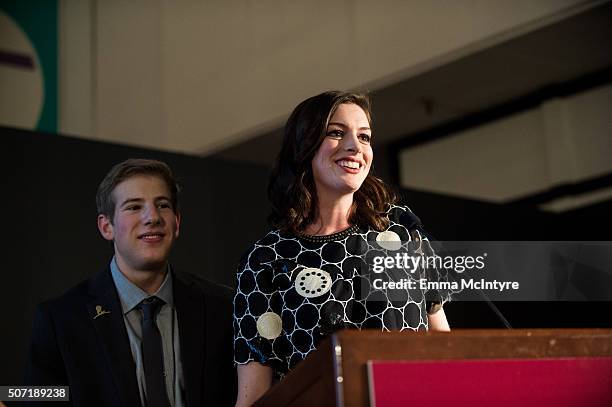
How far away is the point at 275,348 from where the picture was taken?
88.4 inches

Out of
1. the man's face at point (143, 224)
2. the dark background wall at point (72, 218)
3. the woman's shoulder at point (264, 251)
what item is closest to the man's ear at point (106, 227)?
the man's face at point (143, 224)

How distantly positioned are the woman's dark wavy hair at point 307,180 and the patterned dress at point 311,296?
4 centimetres

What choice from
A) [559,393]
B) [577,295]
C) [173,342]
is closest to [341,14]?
[577,295]

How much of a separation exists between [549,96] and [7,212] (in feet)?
12.2

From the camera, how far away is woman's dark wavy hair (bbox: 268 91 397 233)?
2338 mm

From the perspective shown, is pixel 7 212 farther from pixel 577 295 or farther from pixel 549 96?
pixel 549 96

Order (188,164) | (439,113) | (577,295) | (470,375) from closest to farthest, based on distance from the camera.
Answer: (470,375) → (188,164) → (577,295) → (439,113)

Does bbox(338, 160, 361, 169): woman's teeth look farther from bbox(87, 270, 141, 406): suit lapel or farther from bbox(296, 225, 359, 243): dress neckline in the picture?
bbox(87, 270, 141, 406): suit lapel

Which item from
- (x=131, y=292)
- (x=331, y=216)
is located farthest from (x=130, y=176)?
(x=331, y=216)

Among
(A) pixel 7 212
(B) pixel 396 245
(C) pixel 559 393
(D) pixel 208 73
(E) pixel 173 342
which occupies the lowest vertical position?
(C) pixel 559 393

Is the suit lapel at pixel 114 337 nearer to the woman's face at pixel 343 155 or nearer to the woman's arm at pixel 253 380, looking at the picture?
the woman's arm at pixel 253 380

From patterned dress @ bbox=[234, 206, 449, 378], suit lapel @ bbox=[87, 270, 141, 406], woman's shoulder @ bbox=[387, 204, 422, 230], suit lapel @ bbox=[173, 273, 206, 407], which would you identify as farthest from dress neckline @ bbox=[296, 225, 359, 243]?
suit lapel @ bbox=[87, 270, 141, 406]

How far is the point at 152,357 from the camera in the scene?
2.61m

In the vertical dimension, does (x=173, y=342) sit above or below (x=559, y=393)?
above
